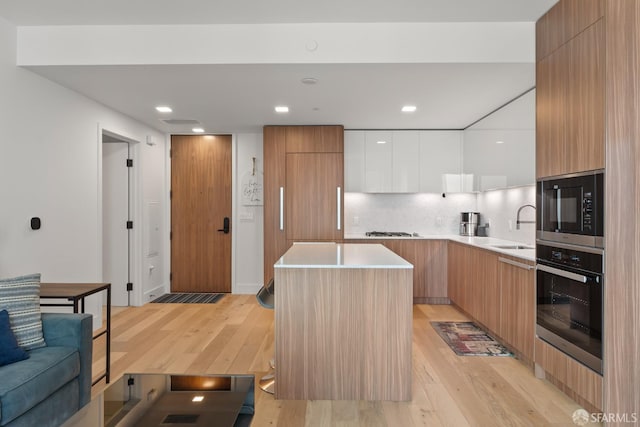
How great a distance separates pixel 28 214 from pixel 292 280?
2.31 m

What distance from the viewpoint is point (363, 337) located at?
2555 mm

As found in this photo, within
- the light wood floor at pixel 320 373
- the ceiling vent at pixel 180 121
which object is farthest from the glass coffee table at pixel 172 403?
the ceiling vent at pixel 180 121

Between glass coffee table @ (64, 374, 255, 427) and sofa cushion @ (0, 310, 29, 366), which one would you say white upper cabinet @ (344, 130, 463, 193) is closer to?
glass coffee table @ (64, 374, 255, 427)

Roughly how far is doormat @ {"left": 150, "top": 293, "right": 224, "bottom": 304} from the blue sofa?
2.90 metres

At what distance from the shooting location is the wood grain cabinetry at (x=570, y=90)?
2225 mm

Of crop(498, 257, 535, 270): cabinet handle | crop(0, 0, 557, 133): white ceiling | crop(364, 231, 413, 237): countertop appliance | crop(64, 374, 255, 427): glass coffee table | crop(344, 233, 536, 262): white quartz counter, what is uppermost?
crop(0, 0, 557, 133): white ceiling

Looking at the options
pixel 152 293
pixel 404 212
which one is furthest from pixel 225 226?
pixel 404 212

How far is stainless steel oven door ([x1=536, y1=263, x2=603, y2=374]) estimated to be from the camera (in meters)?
2.24

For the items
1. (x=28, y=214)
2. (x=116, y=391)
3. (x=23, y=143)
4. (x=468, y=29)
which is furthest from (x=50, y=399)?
(x=468, y=29)

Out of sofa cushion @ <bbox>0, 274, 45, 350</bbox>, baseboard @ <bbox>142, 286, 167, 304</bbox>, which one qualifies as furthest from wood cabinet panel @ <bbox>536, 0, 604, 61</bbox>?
baseboard @ <bbox>142, 286, 167, 304</bbox>

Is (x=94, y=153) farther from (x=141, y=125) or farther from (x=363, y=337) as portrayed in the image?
(x=363, y=337)

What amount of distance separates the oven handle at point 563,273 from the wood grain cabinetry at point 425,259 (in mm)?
2221

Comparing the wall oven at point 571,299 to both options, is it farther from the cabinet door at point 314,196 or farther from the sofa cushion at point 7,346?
the sofa cushion at point 7,346

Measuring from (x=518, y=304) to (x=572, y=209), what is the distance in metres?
1.01
